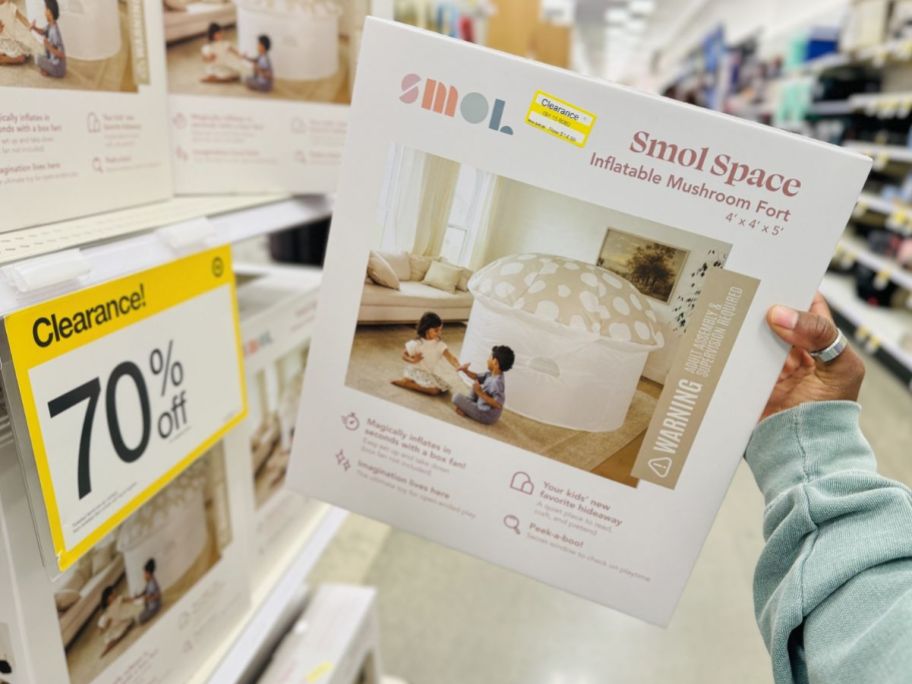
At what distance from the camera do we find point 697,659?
190 cm

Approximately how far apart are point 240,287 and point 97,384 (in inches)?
20.6

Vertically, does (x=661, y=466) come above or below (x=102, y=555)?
above

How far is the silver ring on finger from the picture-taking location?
676 mm

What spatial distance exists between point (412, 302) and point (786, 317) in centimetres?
37

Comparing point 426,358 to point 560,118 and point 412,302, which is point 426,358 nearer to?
point 412,302

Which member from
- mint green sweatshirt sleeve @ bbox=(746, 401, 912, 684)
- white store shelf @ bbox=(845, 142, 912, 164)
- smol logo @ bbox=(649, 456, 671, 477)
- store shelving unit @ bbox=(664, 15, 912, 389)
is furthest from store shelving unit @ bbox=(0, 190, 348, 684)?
white store shelf @ bbox=(845, 142, 912, 164)

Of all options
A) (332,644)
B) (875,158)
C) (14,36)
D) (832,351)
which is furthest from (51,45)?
(875,158)

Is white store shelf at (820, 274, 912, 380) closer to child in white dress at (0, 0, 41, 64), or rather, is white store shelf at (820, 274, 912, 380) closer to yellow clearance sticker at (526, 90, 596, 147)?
yellow clearance sticker at (526, 90, 596, 147)

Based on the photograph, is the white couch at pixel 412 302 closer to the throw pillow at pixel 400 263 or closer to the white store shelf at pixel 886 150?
the throw pillow at pixel 400 263

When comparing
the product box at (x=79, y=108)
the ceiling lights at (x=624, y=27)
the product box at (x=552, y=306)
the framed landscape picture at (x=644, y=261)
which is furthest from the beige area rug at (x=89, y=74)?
the ceiling lights at (x=624, y=27)

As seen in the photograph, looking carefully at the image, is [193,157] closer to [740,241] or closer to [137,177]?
[137,177]

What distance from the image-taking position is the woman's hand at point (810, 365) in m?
0.61

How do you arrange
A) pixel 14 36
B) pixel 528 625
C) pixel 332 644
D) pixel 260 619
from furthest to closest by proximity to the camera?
pixel 528 625
pixel 332 644
pixel 260 619
pixel 14 36

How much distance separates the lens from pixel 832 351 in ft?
2.25
